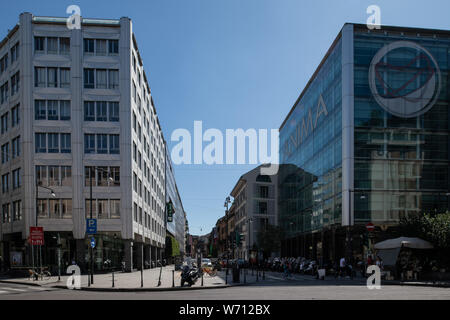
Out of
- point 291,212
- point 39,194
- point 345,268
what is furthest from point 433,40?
point 39,194

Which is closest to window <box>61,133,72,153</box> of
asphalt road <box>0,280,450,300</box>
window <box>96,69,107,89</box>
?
window <box>96,69,107,89</box>

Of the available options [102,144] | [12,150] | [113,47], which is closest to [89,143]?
[102,144]

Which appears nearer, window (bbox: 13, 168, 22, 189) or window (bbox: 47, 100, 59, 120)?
window (bbox: 47, 100, 59, 120)

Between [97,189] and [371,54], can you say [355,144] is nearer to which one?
[371,54]

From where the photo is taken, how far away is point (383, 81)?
48.8 m

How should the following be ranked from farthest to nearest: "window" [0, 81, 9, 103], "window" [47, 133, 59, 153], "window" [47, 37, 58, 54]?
"window" [0, 81, 9, 103]
"window" [47, 37, 58, 54]
"window" [47, 133, 59, 153]

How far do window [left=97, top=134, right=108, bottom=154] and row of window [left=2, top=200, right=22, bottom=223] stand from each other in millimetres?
11317

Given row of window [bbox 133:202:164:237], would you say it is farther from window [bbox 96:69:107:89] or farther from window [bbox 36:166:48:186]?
window [bbox 96:69:107:89]

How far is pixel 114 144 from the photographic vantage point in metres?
47.4

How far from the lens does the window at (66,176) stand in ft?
151

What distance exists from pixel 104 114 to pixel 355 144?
28.5 m

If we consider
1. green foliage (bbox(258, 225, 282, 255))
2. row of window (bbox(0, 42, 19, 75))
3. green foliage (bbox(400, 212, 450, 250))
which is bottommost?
green foliage (bbox(258, 225, 282, 255))

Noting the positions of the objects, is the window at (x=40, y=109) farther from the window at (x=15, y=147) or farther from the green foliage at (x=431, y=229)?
the green foliage at (x=431, y=229)

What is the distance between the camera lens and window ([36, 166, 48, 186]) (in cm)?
4616
